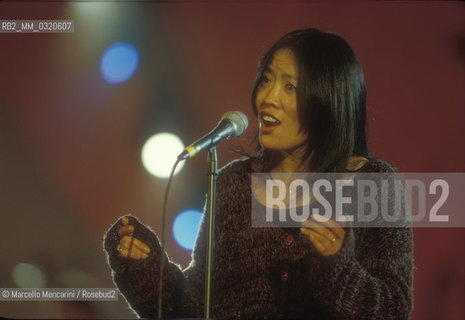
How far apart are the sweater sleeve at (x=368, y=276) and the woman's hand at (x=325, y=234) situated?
0.02m

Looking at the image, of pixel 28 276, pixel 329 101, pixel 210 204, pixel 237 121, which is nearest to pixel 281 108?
pixel 329 101

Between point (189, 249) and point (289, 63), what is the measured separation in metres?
0.78

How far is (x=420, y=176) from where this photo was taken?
6.27 ft

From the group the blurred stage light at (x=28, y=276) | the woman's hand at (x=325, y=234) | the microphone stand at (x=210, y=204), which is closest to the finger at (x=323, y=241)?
the woman's hand at (x=325, y=234)

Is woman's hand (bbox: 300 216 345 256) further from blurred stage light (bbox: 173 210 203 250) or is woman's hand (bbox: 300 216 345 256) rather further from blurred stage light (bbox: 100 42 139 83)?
blurred stage light (bbox: 100 42 139 83)

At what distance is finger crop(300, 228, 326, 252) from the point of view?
4.30 ft

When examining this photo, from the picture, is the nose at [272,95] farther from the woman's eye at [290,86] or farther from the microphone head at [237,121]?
the microphone head at [237,121]

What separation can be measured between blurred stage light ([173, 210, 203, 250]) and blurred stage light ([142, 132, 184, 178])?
183mm

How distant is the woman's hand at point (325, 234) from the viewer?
4.29ft

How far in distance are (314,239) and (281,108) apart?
578 mm

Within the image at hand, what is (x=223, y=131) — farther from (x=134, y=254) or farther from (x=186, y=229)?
(x=186, y=229)

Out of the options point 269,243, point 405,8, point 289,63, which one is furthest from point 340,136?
point 405,8

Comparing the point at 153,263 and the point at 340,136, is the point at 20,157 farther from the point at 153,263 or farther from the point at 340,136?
the point at 340,136

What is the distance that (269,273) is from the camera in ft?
5.46
